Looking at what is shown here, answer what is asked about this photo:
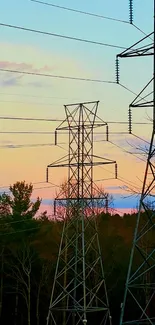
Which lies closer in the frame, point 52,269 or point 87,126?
point 87,126

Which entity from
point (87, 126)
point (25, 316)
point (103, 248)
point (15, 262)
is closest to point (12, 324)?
point (25, 316)

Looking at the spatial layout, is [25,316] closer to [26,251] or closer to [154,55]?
[26,251]

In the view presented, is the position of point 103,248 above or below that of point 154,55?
below

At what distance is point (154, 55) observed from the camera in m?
12.9

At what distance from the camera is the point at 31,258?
40906 millimetres

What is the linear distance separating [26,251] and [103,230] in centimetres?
561

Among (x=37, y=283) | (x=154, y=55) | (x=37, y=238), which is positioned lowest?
(x=37, y=283)

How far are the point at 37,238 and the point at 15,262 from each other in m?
2.02

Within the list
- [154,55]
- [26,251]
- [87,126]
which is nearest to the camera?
[154,55]

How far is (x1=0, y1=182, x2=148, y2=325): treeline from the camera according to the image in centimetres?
4072

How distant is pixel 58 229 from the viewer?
42.2 meters

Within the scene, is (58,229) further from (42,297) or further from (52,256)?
(42,297)

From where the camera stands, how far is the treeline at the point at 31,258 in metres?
40.7

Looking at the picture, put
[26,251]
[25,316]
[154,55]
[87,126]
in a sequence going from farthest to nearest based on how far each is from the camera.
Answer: [25,316], [26,251], [87,126], [154,55]
